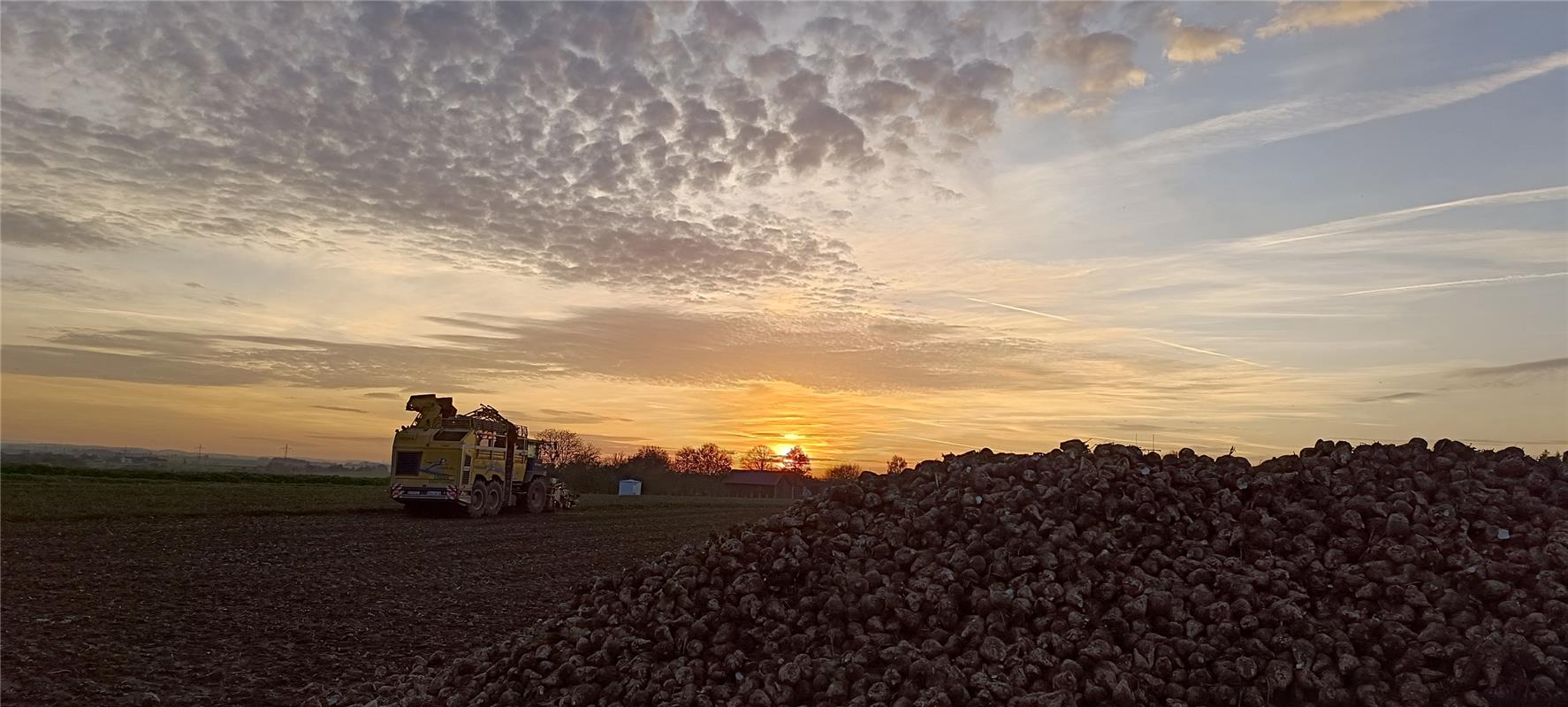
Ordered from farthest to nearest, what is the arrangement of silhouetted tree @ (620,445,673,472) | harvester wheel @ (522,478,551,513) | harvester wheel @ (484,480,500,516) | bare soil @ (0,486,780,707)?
silhouetted tree @ (620,445,673,472) < harvester wheel @ (522,478,551,513) < harvester wheel @ (484,480,500,516) < bare soil @ (0,486,780,707)

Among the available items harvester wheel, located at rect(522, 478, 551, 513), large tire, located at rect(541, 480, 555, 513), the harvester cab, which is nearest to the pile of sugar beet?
the harvester cab

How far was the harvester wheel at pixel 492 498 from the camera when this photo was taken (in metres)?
28.9

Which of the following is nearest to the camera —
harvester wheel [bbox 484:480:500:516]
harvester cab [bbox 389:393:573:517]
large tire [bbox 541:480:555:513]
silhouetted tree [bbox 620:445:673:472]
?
harvester cab [bbox 389:393:573:517]

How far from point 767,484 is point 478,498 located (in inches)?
2362

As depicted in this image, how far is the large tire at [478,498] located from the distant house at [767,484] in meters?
56.0

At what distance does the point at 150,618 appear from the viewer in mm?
12391

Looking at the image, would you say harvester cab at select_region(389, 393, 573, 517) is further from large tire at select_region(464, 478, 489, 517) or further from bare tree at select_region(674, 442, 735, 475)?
bare tree at select_region(674, 442, 735, 475)

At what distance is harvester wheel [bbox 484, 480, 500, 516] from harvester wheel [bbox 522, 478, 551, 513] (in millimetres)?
2351

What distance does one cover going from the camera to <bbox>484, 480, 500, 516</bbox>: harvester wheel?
2893 cm

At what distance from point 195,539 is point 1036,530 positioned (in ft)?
64.0

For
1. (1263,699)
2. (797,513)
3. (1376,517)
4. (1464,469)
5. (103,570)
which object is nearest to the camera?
(1263,699)

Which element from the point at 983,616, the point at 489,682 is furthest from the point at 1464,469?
the point at 489,682

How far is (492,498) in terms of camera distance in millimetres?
29406

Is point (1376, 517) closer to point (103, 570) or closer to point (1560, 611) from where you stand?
point (1560, 611)
